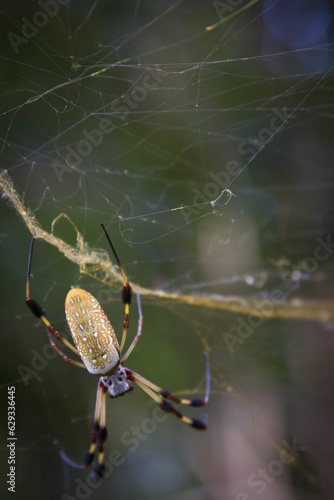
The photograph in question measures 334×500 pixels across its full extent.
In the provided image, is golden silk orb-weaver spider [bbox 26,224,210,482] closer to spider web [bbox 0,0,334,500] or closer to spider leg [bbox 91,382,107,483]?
spider leg [bbox 91,382,107,483]

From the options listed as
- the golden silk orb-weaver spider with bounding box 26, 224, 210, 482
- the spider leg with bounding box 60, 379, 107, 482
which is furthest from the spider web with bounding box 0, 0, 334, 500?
the spider leg with bounding box 60, 379, 107, 482

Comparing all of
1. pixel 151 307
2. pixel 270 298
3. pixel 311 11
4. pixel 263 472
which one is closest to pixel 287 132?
pixel 311 11

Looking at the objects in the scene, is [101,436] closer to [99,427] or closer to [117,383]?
[99,427]

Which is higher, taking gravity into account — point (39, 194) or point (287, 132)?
point (39, 194)

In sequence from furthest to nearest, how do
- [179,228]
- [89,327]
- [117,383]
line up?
Answer: [179,228]
[117,383]
[89,327]

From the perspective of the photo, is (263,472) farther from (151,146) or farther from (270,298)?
(151,146)

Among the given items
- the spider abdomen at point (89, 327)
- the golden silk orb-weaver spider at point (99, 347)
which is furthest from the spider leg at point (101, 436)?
the spider abdomen at point (89, 327)

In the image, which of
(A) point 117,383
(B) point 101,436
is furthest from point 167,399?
(B) point 101,436
